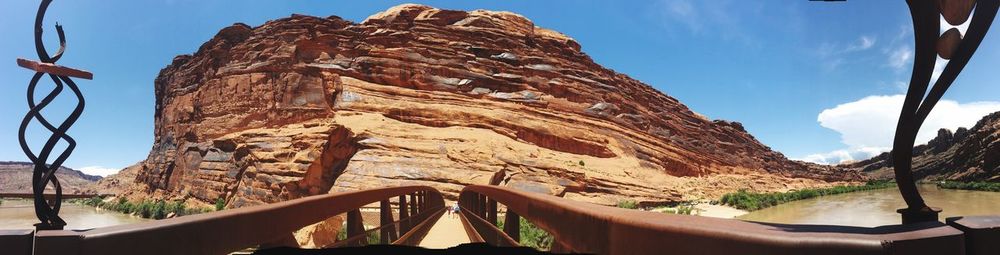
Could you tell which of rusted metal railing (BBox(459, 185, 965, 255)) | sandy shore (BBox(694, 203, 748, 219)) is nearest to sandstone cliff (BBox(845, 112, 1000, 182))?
sandy shore (BBox(694, 203, 748, 219))

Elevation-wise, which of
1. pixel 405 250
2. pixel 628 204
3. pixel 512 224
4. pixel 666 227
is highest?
pixel 666 227

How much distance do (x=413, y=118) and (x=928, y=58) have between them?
137 ft

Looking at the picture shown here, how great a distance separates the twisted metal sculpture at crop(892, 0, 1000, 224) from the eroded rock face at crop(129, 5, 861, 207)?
28242 millimetres

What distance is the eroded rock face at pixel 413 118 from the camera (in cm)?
3303

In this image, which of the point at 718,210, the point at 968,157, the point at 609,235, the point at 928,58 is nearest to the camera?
the point at 928,58

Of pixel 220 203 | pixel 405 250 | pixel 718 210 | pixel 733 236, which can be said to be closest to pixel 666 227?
pixel 733 236

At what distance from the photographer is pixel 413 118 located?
4253 cm

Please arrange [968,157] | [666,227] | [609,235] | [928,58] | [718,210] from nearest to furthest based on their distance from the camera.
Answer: [666,227] < [928,58] < [609,235] < [718,210] < [968,157]

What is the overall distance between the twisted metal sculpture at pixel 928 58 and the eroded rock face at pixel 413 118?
28242 millimetres

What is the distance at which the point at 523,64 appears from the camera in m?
57.2

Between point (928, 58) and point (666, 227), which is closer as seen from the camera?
point (666, 227)

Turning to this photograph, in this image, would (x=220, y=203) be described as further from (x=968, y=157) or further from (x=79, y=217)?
(x=968, y=157)

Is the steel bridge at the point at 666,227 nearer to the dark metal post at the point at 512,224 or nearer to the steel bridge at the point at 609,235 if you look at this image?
the steel bridge at the point at 609,235

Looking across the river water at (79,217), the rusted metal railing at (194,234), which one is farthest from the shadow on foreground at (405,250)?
the river water at (79,217)
